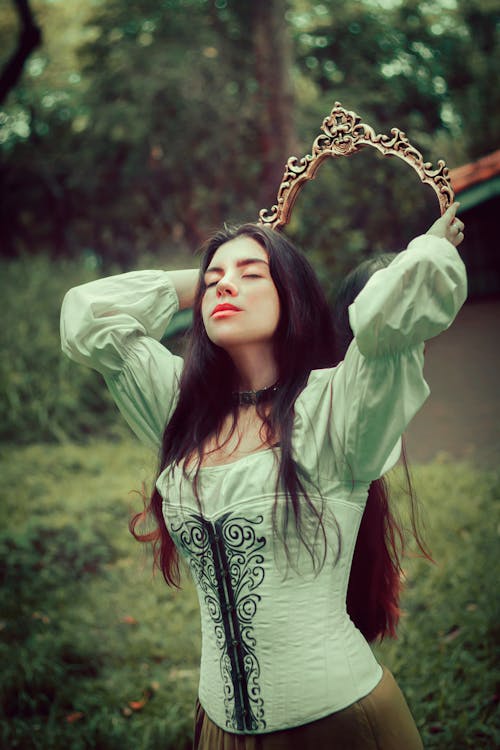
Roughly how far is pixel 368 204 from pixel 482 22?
274 cm

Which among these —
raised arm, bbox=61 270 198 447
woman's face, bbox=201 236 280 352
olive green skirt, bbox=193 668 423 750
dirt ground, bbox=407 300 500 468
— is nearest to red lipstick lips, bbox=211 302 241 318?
woman's face, bbox=201 236 280 352

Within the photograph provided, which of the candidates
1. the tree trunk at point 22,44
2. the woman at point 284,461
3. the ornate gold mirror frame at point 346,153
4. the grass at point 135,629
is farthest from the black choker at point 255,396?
the tree trunk at point 22,44

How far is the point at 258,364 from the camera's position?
1836 mm

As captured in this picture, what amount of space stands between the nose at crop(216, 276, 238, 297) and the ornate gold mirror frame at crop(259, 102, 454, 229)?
0.89ft

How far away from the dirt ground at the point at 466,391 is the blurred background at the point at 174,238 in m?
0.01

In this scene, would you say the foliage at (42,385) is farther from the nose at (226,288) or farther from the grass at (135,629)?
the nose at (226,288)

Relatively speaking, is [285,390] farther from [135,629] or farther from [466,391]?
[466,391]

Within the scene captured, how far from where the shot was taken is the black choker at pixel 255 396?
5.90ft

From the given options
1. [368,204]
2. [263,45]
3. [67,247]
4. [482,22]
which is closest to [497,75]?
[482,22]

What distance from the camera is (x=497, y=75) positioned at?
7527mm

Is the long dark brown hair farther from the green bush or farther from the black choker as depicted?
the green bush

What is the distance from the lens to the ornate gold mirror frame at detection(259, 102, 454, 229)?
1583 mm

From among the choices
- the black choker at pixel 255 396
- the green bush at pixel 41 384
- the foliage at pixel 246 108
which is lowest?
the green bush at pixel 41 384

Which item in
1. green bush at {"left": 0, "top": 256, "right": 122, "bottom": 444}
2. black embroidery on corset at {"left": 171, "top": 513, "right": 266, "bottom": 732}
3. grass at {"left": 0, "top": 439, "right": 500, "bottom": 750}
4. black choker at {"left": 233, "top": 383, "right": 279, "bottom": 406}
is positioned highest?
black choker at {"left": 233, "top": 383, "right": 279, "bottom": 406}
